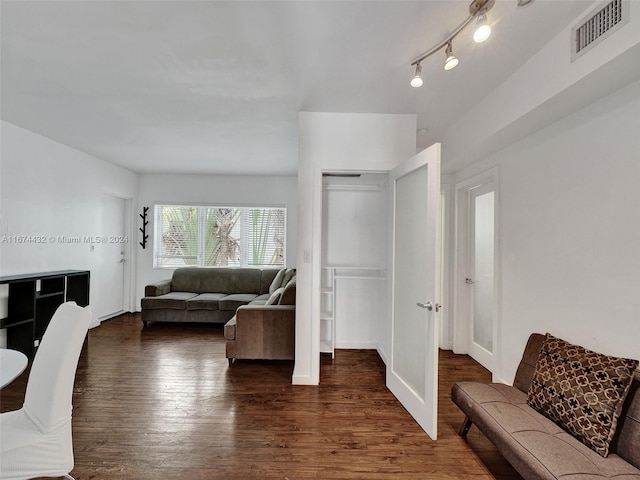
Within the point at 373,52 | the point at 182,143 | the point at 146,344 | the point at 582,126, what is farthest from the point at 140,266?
the point at 582,126

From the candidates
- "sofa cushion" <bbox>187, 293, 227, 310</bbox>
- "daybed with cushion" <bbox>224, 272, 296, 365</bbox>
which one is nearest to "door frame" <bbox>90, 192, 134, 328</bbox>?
"sofa cushion" <bbox>187, 293, 227, 310</bbox>

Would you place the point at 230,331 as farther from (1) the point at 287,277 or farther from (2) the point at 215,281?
(2) the point at 215,281

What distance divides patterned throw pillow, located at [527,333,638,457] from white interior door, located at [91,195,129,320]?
5647mm

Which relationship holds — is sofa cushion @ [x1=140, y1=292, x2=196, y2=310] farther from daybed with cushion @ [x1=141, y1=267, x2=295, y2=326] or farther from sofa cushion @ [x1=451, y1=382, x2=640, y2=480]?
sofa cushion @ [x1=451, y1=382, x2=640, y2=480]

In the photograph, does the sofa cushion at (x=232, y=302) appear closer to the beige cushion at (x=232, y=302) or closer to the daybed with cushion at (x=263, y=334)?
the beige cushion at (x=232, y=302)

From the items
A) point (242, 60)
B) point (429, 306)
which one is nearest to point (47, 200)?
point (242, 60)

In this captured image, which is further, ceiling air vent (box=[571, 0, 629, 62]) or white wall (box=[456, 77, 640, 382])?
white wall (box=[456, 77, 640, 382])

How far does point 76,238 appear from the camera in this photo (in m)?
4.26

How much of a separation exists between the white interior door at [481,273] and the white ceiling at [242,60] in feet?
3.10

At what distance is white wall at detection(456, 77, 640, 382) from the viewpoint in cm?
173

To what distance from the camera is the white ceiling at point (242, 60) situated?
1.66 m

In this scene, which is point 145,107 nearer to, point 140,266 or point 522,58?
point 522,58

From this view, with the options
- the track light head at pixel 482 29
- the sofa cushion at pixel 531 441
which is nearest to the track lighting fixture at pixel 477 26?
the track light head at pixel 482 29

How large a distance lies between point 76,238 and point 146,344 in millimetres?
1858
